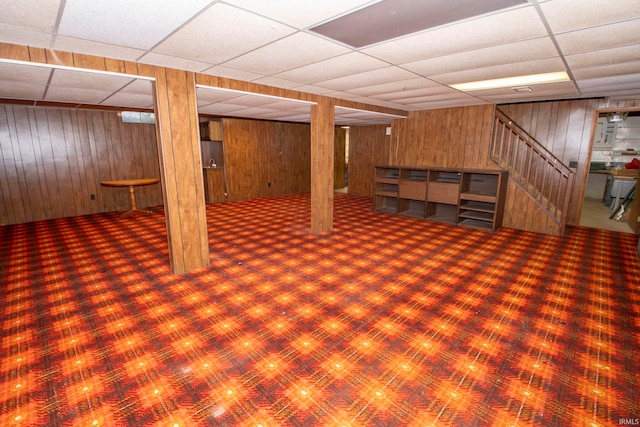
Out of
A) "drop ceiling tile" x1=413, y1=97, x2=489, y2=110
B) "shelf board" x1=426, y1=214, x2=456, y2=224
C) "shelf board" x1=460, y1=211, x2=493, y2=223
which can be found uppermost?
"drop ceiling tile" x1=413, y1=97, x2=489, y2=110

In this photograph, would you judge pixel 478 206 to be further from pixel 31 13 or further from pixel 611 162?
pixel 611 162

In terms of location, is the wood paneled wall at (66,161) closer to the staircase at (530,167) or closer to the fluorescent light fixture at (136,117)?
the fluorescent light fixture at (136,117)

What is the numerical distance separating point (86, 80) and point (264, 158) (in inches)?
244

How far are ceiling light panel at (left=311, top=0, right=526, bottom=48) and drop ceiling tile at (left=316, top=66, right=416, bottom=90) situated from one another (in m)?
1.02

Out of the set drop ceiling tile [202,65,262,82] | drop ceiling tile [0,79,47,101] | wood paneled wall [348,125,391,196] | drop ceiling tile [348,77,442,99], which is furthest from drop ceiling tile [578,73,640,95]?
drop ceiling tile [0,79,47,101]

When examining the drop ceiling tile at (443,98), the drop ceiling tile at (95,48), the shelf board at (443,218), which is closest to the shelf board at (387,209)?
the shelf board at (443,218)

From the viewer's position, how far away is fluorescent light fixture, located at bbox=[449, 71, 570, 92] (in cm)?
356

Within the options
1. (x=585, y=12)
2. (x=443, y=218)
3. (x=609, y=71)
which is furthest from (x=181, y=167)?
(x=443, y=218)

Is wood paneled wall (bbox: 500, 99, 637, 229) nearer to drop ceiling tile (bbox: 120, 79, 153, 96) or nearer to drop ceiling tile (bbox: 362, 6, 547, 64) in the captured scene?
drop ceiling tile (bbox: 362, 6, 547, 64)

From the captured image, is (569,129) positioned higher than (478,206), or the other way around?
(569,129)

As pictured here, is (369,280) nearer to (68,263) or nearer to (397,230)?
(397,230)

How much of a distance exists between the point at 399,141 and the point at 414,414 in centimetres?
658

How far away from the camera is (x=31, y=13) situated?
6.10 feet

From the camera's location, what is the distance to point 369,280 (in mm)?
3371
